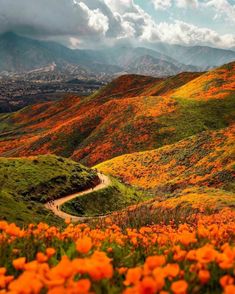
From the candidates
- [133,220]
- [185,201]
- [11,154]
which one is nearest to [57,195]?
[185,201]

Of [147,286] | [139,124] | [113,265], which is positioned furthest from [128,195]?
[147,286]

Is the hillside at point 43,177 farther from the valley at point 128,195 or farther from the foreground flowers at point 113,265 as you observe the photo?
the foreground flowers at point 113,265

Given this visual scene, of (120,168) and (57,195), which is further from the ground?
(57,195)

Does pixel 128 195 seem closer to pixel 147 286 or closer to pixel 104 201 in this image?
pixel 104 201

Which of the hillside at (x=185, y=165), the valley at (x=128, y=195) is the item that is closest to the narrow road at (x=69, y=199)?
the valley at (x=128, y=195)

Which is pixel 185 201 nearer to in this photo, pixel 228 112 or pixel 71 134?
pixel 228 112

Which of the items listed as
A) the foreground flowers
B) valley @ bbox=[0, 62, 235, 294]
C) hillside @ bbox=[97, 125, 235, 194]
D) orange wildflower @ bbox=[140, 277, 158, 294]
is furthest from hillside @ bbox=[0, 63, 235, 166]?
orange wildflower @ bbox=[140, 277, 158, 294]

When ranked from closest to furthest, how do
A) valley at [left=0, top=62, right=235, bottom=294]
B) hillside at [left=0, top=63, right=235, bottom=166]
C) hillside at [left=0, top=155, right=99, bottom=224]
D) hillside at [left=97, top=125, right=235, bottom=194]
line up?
valley at [left=0, top=62, right=235, bottom=294], hillside at [left=0, top=155, right=99, bottom=224], hillside at [left=97, top=125, right=235, bottom=194], hillside at [left=0, top=63, right=235, bottom=166]

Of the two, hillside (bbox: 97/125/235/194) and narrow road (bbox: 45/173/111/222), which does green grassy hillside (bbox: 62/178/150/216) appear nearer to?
narrow road (bbox: 45/173/111/222)
